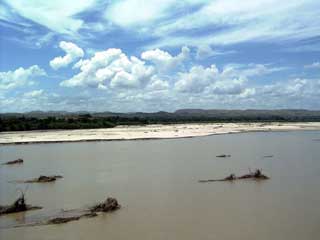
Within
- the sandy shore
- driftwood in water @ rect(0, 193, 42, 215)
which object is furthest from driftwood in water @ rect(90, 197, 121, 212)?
the sandy shore

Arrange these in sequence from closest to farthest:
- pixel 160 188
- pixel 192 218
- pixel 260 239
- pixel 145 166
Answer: pixel 260 239 → pixel 192 218 → pixel 160 188 → pixel 145 166

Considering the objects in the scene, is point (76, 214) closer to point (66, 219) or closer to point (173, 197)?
point (66, 219)

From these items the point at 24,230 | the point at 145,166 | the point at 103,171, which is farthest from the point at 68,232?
the point at 145,166

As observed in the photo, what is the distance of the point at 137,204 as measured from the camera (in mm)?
15164

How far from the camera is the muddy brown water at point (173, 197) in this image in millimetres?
12008

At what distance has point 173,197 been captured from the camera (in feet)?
53.3

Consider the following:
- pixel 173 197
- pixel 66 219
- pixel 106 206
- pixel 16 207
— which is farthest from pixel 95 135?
pixel 66 219

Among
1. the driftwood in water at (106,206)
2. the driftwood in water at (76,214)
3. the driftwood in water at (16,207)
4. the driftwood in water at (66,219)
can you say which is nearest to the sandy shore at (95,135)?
the driftwood in water at (16,207)

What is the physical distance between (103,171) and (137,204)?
8498mm

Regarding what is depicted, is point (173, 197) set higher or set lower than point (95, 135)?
lower

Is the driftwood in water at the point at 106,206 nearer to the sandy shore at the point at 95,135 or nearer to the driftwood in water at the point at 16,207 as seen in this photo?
the driftwood in water at the point at 16,207

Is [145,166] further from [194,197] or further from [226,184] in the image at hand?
[194,197]

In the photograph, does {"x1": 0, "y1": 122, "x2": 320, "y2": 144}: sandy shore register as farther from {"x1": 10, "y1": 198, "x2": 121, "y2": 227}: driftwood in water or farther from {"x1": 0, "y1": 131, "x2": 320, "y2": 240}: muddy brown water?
{"x1": 10, "y1": 198, "x2": 121, "y2": 227}: driftwood in water

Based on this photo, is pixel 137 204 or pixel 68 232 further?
pixel 137 204
